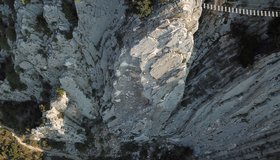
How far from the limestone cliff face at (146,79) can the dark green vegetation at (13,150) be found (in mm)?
1874

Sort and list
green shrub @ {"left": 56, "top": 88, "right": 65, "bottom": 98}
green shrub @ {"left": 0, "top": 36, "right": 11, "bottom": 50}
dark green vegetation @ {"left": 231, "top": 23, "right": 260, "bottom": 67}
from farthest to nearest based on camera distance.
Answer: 1. green shrub @ {"left": 0, "top": 36, "right": 11, "bottom": 50}
2. green shrub @ {"left": 56, "top": 88, "right": 65, "bottom": 98}
3. dark green vegetation @ {"left": 231, "top": 23, "right": 260, "bottom": 67}

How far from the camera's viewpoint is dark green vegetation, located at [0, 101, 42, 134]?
45625 millimetres

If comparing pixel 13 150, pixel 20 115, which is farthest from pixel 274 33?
pixel 13 150

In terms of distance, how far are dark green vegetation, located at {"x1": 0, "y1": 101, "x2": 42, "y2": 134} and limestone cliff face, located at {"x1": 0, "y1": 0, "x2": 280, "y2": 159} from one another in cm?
145

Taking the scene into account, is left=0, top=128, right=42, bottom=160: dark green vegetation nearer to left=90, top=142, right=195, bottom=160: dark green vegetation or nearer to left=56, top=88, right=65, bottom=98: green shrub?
left=56, top=88, right=65, bottom=98: green shrub

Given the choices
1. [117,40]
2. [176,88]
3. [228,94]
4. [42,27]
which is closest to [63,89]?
[42,27]

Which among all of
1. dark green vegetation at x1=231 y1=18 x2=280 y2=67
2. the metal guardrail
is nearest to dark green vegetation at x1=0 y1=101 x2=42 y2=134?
the metal guardrail

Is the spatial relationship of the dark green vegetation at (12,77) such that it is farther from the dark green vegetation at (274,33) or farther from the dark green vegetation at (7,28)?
the dark green vegetation at (274,33)

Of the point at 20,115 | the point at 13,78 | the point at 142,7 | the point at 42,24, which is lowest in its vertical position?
the point at 142,7

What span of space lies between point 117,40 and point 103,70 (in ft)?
14.4

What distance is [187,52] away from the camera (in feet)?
A: 113

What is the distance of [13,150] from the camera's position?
4469 centimetres

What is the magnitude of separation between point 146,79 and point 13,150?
18.4m

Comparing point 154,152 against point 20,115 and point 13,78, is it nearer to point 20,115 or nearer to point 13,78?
point 20,115
